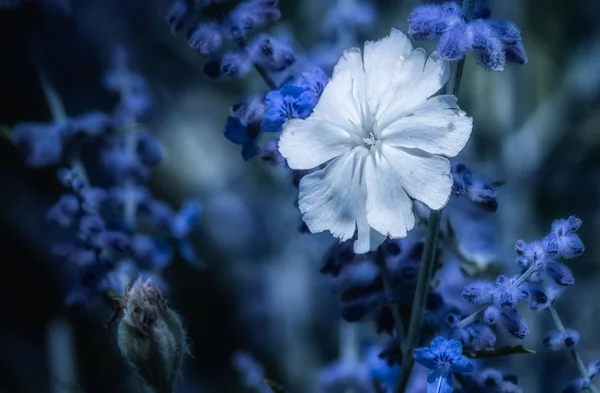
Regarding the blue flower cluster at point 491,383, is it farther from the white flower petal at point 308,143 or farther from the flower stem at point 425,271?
the white flower petal at point 308,143

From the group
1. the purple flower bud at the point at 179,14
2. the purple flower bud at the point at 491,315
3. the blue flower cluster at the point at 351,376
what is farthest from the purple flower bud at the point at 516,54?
the blue flower cluster at the point at 351,376

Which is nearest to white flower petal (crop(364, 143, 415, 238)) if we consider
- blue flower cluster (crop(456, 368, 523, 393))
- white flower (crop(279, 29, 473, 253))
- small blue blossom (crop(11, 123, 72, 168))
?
white flower (crop(279, 29, 473, 253))

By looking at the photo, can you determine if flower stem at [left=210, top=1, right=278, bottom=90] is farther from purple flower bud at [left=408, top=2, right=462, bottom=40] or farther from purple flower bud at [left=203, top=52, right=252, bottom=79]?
purple flower bud at [left=408, top=2, right=462, bottom=40]

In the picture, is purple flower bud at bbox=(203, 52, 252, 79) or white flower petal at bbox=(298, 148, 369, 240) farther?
purple flower bud at bbox=(203, 52, 252, 79)

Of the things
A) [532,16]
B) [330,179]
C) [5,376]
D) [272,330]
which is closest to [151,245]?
[330,179]

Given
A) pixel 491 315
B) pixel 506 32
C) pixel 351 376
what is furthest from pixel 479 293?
pixel 351 376

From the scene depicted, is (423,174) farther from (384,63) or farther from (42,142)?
(42,142)

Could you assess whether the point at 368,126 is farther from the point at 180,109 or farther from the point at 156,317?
the point at 180,109
